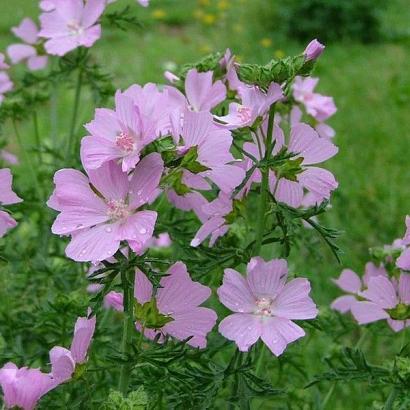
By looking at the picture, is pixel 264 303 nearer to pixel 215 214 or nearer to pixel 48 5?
pixel 215 214

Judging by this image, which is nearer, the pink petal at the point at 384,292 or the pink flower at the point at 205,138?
the pink flower at the point at 205,138

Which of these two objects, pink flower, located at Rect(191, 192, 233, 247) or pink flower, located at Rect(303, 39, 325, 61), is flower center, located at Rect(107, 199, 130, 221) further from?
pink flower, located at Rect(303, 39, 325, 61)

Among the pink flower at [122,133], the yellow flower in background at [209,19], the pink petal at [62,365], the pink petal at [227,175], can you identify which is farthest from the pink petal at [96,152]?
the yellow flower in background at [209,19]

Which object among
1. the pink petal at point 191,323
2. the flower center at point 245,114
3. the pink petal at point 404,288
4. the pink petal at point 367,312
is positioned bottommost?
the pink petal at point 367,312

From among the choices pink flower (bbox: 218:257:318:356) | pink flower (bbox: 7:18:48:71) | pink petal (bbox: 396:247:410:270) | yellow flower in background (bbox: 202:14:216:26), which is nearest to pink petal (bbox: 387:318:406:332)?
pink petal (bbox: 396:247:410:270)

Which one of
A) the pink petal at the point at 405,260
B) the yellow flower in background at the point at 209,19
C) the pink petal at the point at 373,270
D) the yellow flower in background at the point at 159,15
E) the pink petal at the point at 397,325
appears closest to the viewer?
the pink petal at the point at 405,260

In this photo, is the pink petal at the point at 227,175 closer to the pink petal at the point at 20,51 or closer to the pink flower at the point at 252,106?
the pink flower at the point at 252,106

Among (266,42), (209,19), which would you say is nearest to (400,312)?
(266,42)
